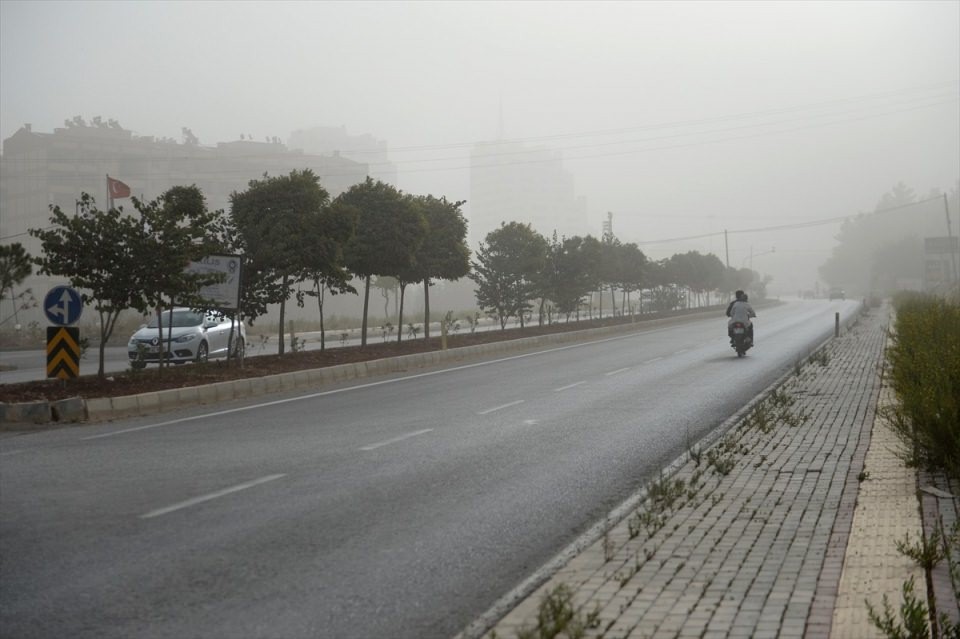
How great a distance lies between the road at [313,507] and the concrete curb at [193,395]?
839 millimetres

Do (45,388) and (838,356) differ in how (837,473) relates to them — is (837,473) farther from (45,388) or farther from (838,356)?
(838,356)

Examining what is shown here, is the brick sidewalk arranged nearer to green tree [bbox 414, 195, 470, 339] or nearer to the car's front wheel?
the car's front wheel

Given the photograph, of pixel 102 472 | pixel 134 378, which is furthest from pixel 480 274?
pixel 102 472

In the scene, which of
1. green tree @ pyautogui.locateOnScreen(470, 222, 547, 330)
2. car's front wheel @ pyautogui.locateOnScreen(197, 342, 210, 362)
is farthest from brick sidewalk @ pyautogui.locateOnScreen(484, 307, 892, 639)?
green tree @ pyautogui.locateOnScreen(470, 222, 547, 330)

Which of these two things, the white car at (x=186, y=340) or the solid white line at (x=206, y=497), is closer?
the solid white line at (x=206, y=497)

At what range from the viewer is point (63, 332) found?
1600cm

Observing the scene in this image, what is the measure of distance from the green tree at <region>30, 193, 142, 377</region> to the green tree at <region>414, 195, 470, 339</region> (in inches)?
577

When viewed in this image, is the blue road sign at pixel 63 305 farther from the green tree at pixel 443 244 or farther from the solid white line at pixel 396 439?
the green tree at pixel 443 244

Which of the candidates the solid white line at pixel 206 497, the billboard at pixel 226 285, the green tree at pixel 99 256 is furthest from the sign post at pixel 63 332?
the solid white line at pixel 206 497

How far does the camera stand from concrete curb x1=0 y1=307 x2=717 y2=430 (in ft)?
→ 46.6

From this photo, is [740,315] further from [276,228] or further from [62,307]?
[62,307]

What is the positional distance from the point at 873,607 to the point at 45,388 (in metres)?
14.9

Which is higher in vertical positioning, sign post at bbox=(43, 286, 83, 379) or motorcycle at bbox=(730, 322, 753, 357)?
sign post at bbox=(43, 286, 83, 379)

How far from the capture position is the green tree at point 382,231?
28.2 meters
